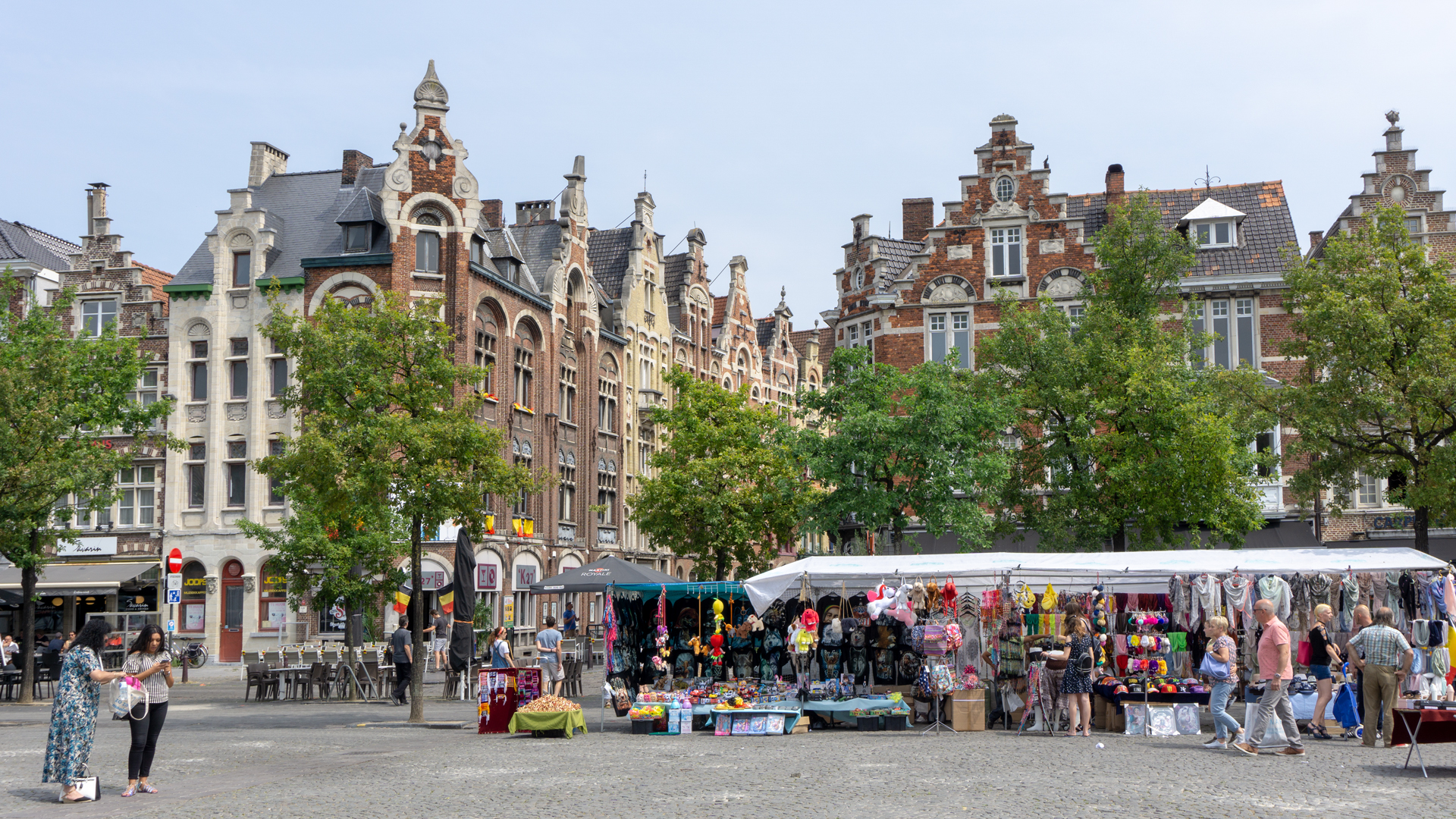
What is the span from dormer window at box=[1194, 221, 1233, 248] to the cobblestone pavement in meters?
24.8

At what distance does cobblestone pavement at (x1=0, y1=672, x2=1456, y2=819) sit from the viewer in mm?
11969

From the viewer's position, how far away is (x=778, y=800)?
12383 millimetres

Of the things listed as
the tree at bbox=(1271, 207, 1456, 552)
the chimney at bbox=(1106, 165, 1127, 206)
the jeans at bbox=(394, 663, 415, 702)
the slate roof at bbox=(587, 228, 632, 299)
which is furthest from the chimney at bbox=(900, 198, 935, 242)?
the jeans at bbox=(394, 663, 415, 702)

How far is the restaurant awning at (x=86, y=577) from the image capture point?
44656 millimetres

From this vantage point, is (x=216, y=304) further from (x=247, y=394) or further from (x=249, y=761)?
(x=249, y=761)

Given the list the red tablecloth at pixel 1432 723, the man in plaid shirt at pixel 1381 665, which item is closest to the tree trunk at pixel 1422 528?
the man in plaid shirt at pixel 1381 665

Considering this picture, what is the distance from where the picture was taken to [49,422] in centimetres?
2681

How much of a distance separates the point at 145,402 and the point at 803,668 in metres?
34.3

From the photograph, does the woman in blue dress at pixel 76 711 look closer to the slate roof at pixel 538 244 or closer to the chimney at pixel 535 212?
the slate roof at pixel 538 244

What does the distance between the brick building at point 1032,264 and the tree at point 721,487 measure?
4.70 m

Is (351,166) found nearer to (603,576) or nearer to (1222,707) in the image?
(603,576)

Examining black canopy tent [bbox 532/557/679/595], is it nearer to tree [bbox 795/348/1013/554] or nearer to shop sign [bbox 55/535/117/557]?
tree [bbox 795/348/1013/554]

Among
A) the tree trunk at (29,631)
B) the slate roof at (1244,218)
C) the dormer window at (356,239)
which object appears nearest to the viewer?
the tree trunk at (29,631)

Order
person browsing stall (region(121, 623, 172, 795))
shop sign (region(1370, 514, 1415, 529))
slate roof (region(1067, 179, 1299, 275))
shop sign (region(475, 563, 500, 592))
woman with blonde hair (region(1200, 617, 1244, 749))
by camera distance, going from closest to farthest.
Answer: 1. person browsing stall (region(121, 623, 172, 795))
2. woman with blonde hair (region(1200, 617, 1244, 749))
3. shop sign (region(1370, 514, 1415, 529))
4. slate roof (region(1067, 179, 1299, 275))
5. shop sign (region(475, 563, 500, 592))
